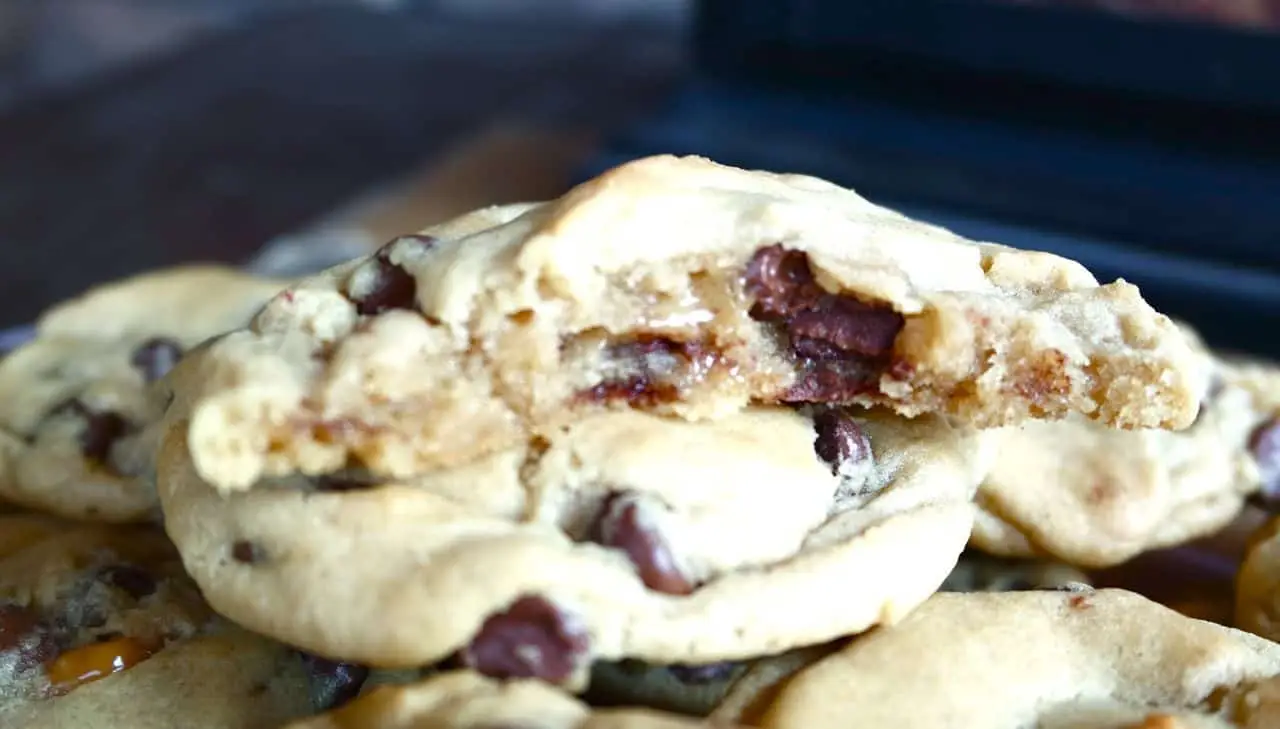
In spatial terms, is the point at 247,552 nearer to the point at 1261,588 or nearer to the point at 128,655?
the point at 128,655

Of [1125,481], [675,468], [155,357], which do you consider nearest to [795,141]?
[1125,481]

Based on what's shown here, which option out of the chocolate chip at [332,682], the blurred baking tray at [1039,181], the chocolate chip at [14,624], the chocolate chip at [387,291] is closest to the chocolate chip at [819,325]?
the chocolate chip at [387,291]

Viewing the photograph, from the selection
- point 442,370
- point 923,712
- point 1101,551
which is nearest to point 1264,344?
point 1101,551

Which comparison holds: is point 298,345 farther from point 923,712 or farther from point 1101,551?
point 1101,551

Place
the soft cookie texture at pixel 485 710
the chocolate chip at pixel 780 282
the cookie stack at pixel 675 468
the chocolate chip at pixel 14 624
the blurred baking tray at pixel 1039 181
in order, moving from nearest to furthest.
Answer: the soft cookie texture at pixel 485 710 < the cookie stack at pixel 675 468 < the chocolate chip at pixel 780 282 < the chocolate chip at pixel 14 624 < the blurred baking tray at pixel 1039 181

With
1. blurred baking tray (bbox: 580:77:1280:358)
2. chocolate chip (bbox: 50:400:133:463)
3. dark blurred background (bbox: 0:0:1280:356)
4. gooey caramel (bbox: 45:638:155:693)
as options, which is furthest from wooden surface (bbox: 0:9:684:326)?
gooey caramel (bbox: 45:638:155:693)

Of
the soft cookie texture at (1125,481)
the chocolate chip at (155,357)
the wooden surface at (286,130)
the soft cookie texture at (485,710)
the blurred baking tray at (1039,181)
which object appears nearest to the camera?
the soft cookie texture at (485,710)

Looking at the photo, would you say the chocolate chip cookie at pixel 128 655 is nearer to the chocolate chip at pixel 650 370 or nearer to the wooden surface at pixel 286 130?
the chocolate chip at pixel 650 370
